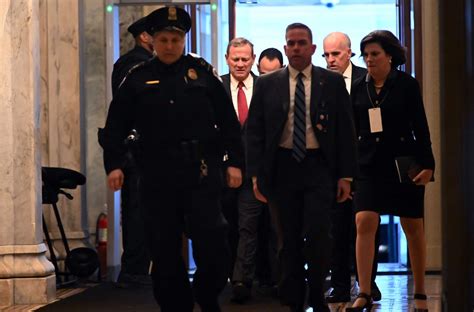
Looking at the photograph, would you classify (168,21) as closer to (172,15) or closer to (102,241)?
(172,15)

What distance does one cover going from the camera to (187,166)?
529 cm

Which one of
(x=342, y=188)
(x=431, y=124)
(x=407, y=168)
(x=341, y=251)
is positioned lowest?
(x=341, y=251)

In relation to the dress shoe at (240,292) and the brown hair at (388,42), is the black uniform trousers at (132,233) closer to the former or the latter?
the dress shoe at (240,292)

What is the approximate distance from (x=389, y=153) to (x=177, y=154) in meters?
1.63

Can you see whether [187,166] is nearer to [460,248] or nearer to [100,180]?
[460,248]

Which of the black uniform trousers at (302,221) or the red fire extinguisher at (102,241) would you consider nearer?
the black uniform trousers at (302,221)

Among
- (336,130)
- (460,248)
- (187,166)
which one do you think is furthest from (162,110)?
(460,248)

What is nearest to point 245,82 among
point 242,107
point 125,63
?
point 242,107

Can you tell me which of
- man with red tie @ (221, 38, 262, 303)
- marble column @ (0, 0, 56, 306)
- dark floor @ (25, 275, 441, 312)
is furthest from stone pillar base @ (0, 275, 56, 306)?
man with red tie @ (221, 38, 262, 303)

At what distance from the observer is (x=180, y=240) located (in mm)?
5422

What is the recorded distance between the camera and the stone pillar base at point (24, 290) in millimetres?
7848

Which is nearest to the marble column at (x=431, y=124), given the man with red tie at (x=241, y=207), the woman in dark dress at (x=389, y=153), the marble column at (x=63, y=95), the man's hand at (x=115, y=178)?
the man with red tie at (x=241, y=207)

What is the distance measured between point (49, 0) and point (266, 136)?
4643 mm

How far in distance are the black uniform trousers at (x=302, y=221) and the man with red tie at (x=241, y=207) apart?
1622mm
